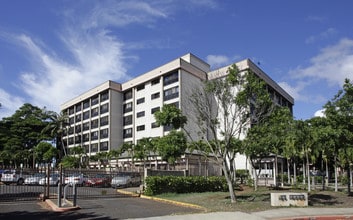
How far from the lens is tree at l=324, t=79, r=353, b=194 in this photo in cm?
2280

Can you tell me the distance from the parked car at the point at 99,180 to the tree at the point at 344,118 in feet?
53.3

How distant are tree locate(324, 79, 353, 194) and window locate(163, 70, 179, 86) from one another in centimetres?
3986

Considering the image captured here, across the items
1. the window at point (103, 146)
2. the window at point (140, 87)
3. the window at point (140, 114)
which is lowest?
the window at point (103, 146)

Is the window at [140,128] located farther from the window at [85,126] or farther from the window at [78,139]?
the window at [78,139]

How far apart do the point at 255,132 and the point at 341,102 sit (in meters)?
7.29

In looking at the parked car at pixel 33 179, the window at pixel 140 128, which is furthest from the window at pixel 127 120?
the parked car at pixel 33 179

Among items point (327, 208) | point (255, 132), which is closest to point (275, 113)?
point (255, 132)

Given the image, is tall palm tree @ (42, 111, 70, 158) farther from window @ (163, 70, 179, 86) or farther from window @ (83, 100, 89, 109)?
window @ (163, 70, 179, 86)

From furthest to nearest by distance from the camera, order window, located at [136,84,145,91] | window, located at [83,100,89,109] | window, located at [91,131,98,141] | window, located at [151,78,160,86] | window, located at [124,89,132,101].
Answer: window, located at [83,100,89,109], window, located at [91,131,98,141], window, located at [124,89,132,101], window, located at [136,84,145,91], window, located at [151,78,160,86]

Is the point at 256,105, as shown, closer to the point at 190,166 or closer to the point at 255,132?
the point at 255,132

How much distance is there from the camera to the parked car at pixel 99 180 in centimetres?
2727

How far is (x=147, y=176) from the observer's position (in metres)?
24.0

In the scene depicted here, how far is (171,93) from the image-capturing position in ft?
207

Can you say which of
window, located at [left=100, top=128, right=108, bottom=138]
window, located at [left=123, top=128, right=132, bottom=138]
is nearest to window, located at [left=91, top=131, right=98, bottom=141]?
window, located at [left=100, top=128, right=108, bottom=138]
